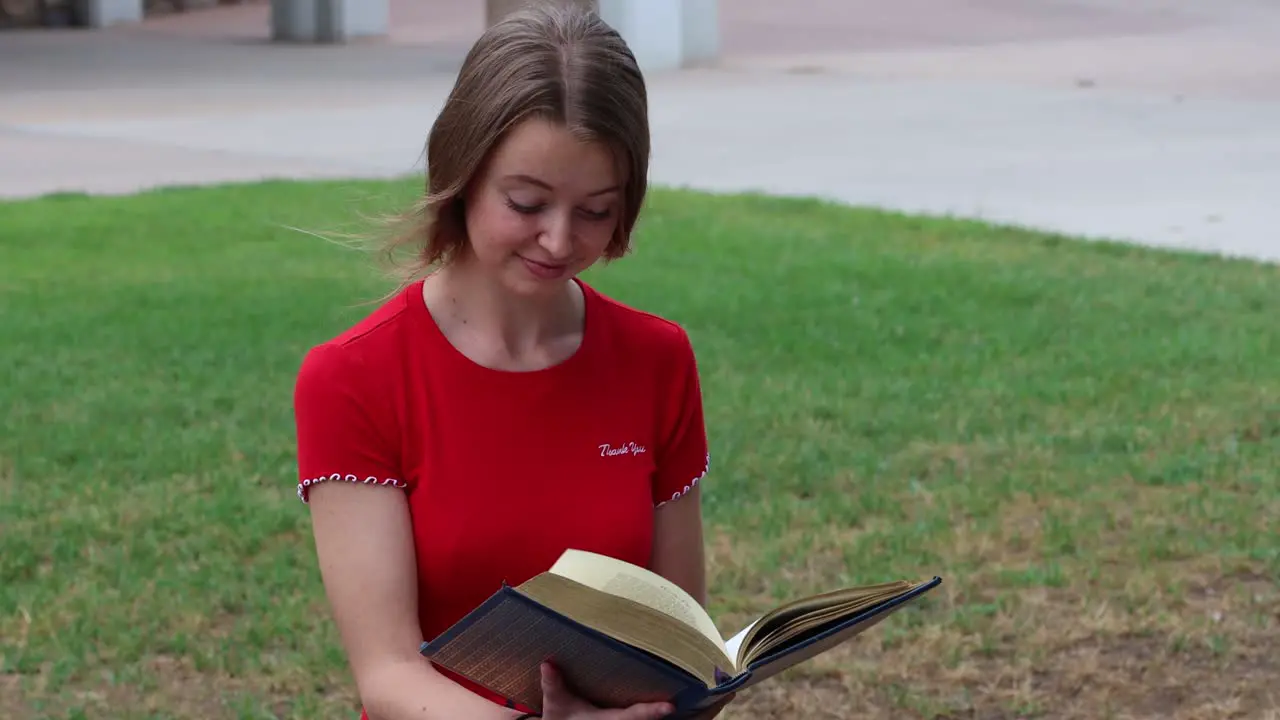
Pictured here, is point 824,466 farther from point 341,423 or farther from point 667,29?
point 667,29

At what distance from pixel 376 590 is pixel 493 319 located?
0.37 metres

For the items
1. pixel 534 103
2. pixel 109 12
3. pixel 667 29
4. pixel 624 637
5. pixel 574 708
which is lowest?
pixel 109 12

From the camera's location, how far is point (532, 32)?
7.22ft

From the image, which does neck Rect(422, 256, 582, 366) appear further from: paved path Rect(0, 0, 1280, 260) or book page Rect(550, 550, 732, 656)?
paved path Rect(0, 0, 1280, 260)

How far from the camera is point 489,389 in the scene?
2.24m

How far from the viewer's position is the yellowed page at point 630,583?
6.50ft

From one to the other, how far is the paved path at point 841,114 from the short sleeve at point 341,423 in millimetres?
8143

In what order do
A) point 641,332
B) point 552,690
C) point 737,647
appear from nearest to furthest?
point 552,690 → point 737,647 → point 641,332

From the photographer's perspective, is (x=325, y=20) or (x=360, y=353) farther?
(x=325, y=20)

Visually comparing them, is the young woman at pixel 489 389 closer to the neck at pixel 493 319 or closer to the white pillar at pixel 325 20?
the neck at pixel 493 319

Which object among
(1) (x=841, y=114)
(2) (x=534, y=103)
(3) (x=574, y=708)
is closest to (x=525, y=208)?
(2) (x=534, y=103)

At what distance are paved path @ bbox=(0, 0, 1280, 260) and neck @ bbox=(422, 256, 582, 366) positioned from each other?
7.93 meters

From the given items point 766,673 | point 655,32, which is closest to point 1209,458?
point 766,673

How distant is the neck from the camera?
89.7 inches
